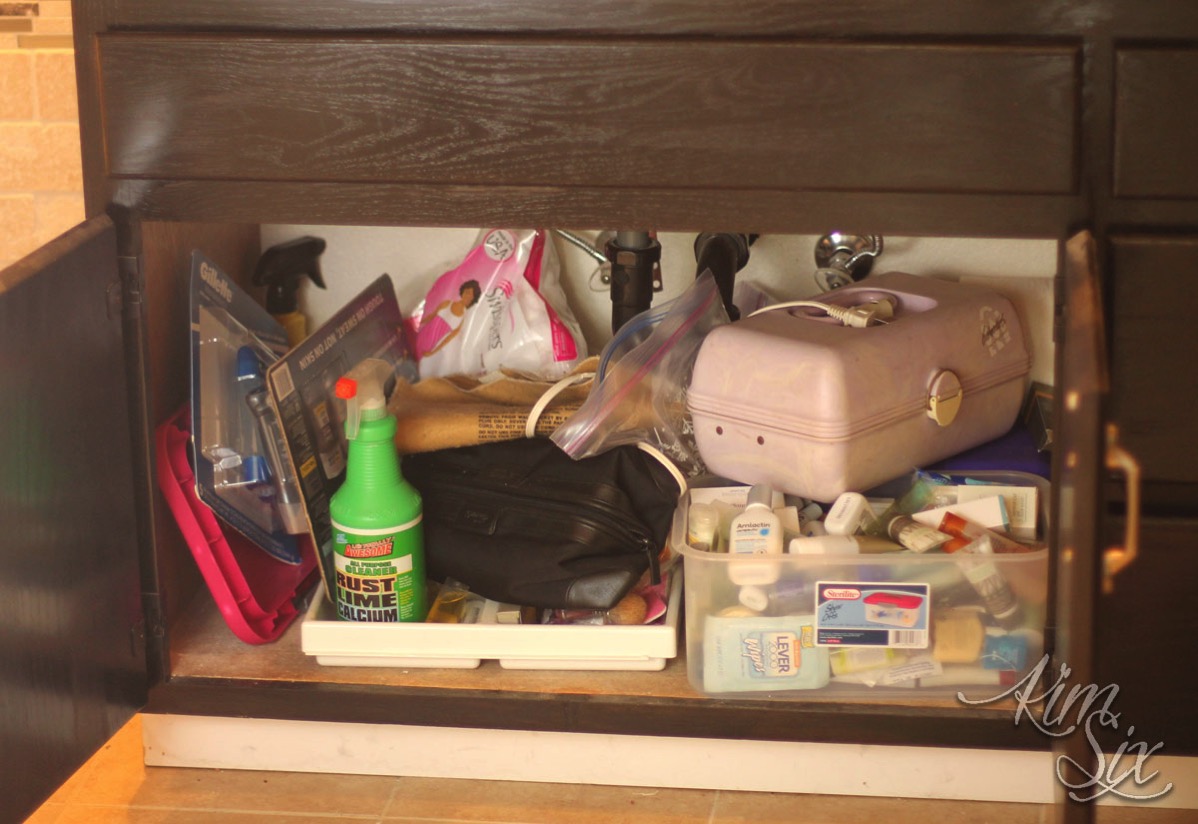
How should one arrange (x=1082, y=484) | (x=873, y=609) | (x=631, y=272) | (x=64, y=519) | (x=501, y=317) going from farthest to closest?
1. (x=501, y=317)
2. (x=631, y=272)
3. (x=873, y=609)
4. (x=64, y=519)
5. (x=1082, y=484)

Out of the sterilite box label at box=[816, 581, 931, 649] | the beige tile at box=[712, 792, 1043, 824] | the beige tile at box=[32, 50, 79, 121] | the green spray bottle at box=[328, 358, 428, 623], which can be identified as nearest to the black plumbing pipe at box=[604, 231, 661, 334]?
the green spray bottle at box=[328, 358, 428, 623]

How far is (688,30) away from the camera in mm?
1081

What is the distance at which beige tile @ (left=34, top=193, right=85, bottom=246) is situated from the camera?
65.2 inches

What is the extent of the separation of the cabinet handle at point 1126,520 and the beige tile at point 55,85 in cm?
122

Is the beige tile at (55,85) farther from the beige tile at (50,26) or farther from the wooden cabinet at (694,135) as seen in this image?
the wooden cabinet at (694,135)

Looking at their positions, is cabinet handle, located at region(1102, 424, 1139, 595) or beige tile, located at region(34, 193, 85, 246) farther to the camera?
beige tile, located at region(34, 193, 85, 246)

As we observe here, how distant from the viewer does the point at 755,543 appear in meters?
1.21

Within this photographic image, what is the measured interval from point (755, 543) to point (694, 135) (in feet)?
1.22

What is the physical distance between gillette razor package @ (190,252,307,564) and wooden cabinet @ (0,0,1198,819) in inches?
4.6

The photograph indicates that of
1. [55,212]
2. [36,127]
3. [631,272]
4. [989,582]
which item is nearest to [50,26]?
[36,127]

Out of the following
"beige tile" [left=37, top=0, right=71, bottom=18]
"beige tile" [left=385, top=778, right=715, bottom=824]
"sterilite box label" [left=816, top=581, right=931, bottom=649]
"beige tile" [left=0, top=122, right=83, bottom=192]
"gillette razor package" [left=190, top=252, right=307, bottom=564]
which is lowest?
"beige tile" [left=385, top=778, right=715, bottom=824]

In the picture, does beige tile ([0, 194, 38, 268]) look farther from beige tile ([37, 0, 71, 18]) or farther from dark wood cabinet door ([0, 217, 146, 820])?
dark wood cabinet door ([0, 217, 146, 820])

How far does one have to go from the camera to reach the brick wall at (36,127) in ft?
5.23

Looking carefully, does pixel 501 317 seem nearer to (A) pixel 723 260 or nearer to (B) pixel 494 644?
(A) pixel 723 260
